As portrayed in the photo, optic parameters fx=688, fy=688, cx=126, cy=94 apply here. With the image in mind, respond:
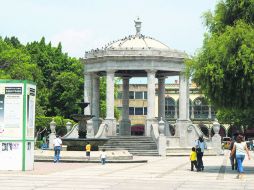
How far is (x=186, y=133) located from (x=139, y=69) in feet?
23.5

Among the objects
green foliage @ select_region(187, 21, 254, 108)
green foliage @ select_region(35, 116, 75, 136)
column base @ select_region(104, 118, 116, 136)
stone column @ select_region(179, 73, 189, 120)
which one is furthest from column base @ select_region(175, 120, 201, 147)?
green foliage @ select_region(187, 21, 254, 108)

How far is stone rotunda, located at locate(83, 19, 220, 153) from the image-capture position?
58.2 meters

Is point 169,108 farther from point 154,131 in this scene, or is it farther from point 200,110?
point 154,131

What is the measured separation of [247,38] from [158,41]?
3342cm

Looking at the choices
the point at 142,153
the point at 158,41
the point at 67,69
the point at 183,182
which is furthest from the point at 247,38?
the point at 67,69

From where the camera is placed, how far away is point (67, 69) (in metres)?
87.1

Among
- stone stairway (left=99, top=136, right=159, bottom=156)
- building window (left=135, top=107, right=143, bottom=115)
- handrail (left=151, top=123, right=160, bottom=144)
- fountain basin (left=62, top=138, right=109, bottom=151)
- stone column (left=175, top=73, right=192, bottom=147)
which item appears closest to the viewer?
fountain basin (left=62, top=138, right=109, bottom=151)

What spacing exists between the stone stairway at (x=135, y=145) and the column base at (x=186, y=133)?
4030 mm

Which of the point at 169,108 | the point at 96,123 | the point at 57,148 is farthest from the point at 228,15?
the point at 169,108

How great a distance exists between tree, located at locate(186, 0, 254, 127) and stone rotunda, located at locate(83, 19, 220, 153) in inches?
914

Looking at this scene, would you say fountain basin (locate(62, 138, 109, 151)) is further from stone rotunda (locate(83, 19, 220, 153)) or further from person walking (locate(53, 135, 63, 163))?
stone rotunda (locate(83, 19, 220, 153))

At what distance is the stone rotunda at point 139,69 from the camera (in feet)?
191

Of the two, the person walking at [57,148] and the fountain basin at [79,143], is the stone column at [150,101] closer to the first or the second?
the fountain basin at [79,143]

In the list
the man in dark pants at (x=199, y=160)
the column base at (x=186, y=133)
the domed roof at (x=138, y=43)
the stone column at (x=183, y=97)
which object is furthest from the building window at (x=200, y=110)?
the man in dark pants at (x=199, y=160)
